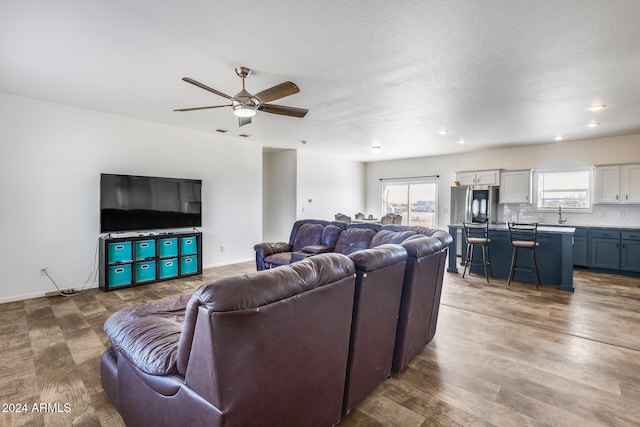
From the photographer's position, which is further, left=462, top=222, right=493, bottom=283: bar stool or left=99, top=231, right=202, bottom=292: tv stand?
left=462, top=222, right=493, bottom=283: bar stool

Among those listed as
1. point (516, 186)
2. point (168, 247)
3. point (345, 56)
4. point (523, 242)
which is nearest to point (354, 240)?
point (345, 56)

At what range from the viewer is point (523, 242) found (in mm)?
4672

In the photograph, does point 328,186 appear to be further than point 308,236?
Yes

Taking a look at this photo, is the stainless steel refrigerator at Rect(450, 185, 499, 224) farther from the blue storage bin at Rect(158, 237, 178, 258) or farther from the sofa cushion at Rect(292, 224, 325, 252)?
the blue storage bin at Rect(158, 237, 178, 258)

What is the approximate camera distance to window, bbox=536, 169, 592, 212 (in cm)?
604

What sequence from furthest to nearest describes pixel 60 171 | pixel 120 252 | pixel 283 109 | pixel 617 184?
pixel 617 184
pixel 120 252
pixel 60 171
pixel 283 109

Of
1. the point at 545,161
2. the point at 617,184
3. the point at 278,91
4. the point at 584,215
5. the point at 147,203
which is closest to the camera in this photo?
the point at 278,91

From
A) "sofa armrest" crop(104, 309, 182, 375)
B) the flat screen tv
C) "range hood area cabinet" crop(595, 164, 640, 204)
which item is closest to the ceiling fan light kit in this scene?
"sofa armrest" crop(104, 309, 182, 375)

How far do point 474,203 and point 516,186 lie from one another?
0.89 meters

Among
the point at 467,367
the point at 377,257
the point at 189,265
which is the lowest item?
the point at 467,367

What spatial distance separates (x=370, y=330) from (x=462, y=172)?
6.56 metres

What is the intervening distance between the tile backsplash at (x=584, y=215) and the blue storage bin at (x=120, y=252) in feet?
24.3

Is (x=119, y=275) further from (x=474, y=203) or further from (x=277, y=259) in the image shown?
(x=474, y=203)

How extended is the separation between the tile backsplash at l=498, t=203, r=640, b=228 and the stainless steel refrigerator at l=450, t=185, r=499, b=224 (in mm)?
337
